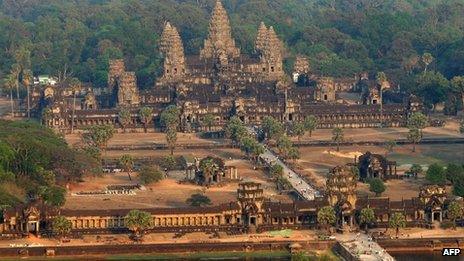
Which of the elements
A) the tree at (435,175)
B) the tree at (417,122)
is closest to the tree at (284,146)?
the tree at (417,122)

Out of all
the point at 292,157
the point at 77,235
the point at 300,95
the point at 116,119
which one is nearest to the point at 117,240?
the point at 77,235

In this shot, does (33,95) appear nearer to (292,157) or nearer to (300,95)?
(300,95)

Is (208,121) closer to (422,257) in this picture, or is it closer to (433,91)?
(433,91)

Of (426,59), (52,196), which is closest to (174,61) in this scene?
(426,59)

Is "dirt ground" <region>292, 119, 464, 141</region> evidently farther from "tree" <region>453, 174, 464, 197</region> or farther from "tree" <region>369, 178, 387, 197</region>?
"tree" <region>453, 174, 464, 197</region>

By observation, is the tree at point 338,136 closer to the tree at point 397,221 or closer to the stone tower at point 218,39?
the tree at point 397,221

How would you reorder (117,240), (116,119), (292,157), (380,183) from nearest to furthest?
(117,240), (380,183), (292,157), (116,119)
